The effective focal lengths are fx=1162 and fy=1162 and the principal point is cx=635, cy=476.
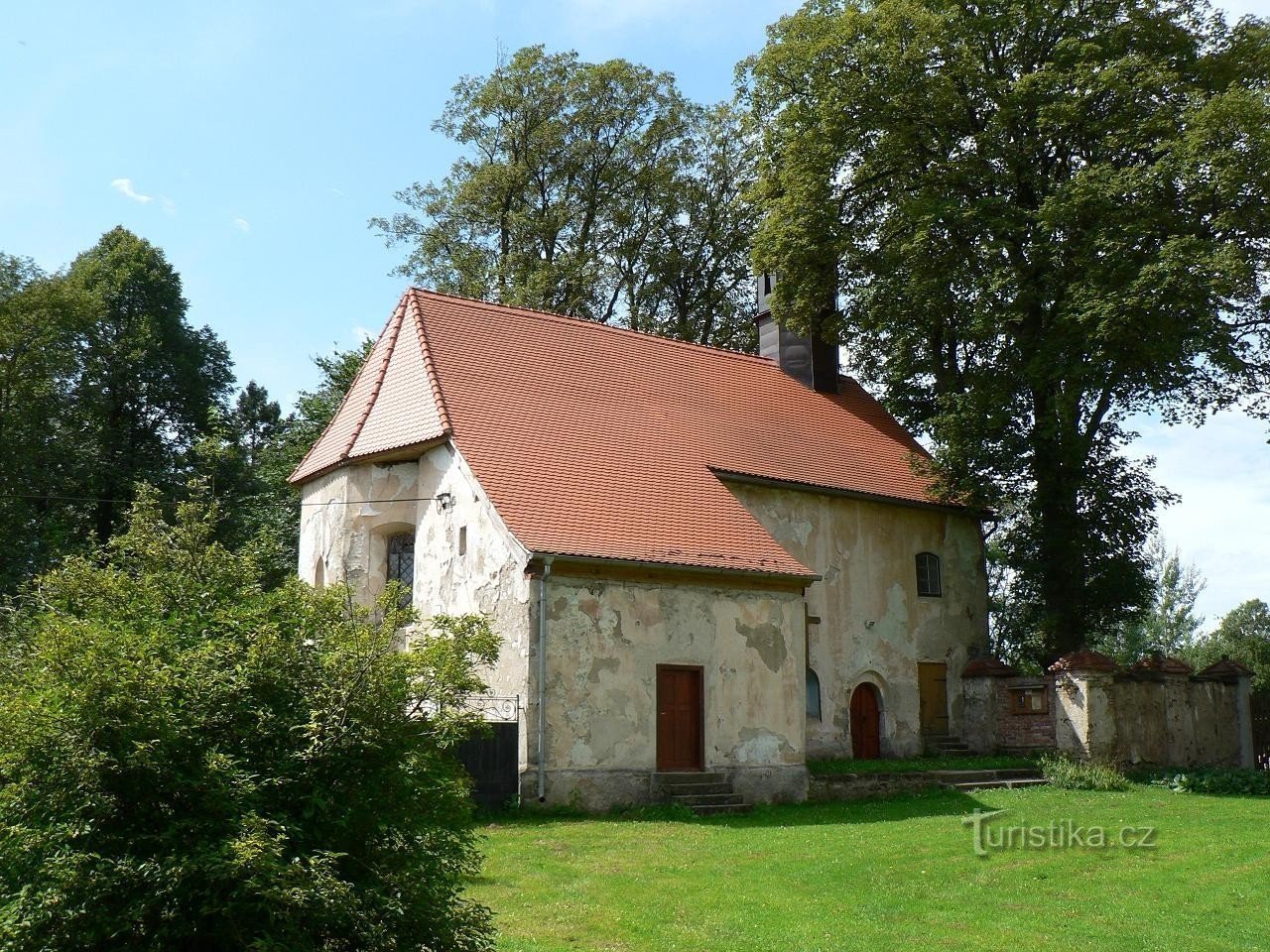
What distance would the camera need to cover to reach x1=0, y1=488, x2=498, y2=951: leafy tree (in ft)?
17.9

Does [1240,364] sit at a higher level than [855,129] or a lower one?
lower

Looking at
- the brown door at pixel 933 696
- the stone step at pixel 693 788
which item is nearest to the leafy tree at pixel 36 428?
the stone step at pixel 693 788

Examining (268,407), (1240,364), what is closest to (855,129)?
(1240,364)

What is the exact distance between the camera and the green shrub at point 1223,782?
1966cm

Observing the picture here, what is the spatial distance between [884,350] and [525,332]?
10901 millimetres

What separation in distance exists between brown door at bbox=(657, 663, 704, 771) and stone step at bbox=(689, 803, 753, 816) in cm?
76

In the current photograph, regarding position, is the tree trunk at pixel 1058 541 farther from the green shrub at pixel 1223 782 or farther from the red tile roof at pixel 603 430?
the green shrub at pixel 1223 782

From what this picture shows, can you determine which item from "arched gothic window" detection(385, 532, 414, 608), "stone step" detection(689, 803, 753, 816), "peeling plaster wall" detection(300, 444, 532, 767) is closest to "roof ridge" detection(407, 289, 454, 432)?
"peeling plaster wall" detection(300, 444, 532, 767)

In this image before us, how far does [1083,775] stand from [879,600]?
5.41 metres

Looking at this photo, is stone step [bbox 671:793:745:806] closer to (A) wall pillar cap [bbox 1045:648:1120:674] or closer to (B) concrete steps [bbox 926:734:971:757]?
(A) wall pillar cap [bbox 1045:648:1120:674]

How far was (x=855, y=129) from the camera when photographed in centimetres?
2569

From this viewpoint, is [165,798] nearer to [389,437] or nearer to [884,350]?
[389,437]

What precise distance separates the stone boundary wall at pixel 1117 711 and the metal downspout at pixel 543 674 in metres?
10.8

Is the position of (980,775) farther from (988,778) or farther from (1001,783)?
(1001,783)
